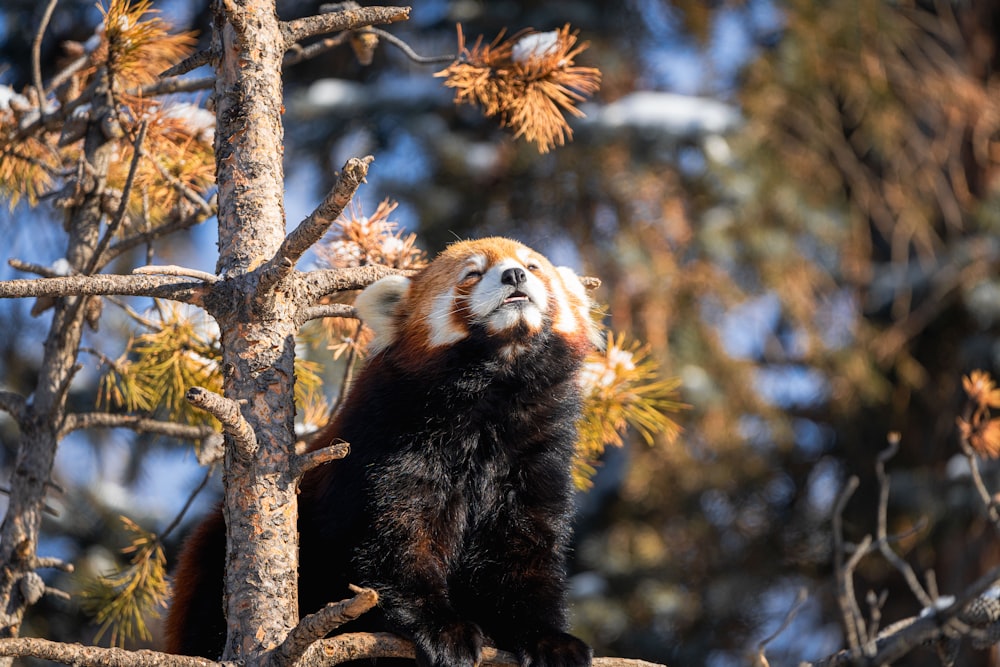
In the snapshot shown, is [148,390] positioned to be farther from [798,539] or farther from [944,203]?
[944,203]

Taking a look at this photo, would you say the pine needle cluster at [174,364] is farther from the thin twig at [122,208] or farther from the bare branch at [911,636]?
the bare branch at [911,636]

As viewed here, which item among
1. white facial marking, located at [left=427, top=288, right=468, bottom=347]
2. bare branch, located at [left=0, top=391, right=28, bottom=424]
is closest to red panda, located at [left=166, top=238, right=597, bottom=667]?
white facial marking, located at [left=427, top=288, right=468, bottom=347]

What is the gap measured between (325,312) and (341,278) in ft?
0.32

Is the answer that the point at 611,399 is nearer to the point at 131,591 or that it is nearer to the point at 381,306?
the point at 381,306

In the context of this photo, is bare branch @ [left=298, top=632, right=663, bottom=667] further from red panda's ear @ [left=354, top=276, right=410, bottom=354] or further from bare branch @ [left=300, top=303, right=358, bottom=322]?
red panda's ear @ [left=354, top=276, right=410, bottom=354]

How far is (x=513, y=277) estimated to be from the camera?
284 centimetres

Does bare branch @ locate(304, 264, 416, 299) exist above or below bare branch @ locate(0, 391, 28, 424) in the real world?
above

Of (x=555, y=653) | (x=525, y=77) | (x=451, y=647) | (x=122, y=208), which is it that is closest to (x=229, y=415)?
(x=451, y=647)

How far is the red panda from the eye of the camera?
2.48 metres

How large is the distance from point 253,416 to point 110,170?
55.1 inches

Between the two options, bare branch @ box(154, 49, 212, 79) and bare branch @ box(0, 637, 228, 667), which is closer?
bare branch @ box(0, 637, 228, 667)

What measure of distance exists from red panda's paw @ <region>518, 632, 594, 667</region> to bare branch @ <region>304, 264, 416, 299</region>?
2.99 ft

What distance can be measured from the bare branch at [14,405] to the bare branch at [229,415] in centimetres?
94

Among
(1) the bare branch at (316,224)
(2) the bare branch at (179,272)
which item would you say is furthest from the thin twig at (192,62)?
(1) the bare branch at (316,224)
